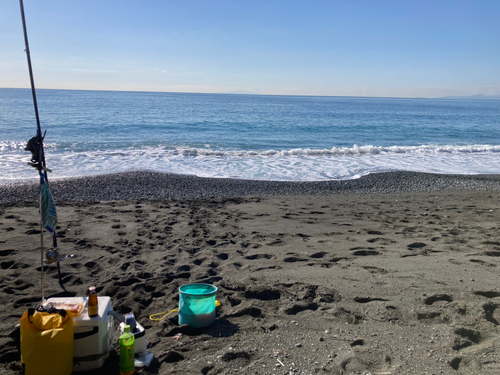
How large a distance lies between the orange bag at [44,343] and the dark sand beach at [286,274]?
38 centimetres

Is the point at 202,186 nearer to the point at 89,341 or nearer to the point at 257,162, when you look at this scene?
the point at 257,162

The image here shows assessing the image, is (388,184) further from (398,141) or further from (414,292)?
(398,141)

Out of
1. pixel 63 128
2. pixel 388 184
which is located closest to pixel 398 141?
pixel 388 184

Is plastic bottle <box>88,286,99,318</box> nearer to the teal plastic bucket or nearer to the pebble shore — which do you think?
the teal plastic bucket

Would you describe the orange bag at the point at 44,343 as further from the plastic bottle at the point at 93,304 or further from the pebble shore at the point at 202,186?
the pebble shore at the point at 202,186

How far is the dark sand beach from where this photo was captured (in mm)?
3164

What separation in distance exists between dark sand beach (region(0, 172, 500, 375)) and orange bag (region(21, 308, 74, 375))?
1.25 feet

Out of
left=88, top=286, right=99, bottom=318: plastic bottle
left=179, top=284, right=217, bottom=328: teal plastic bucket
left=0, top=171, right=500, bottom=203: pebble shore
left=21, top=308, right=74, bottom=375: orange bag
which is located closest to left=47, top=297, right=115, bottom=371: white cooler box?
left=88, top=286, right=99, bottom=318: plastic bottle

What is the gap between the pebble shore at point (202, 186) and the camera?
974 cm

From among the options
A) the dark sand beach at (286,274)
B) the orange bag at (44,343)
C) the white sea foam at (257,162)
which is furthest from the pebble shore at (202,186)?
the orange bag at (44,343)

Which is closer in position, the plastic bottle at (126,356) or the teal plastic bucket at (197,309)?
the plastic bottle at (126,356)

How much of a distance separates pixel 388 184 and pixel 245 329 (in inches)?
372

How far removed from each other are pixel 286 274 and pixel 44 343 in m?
2.90

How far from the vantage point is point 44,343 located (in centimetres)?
271
